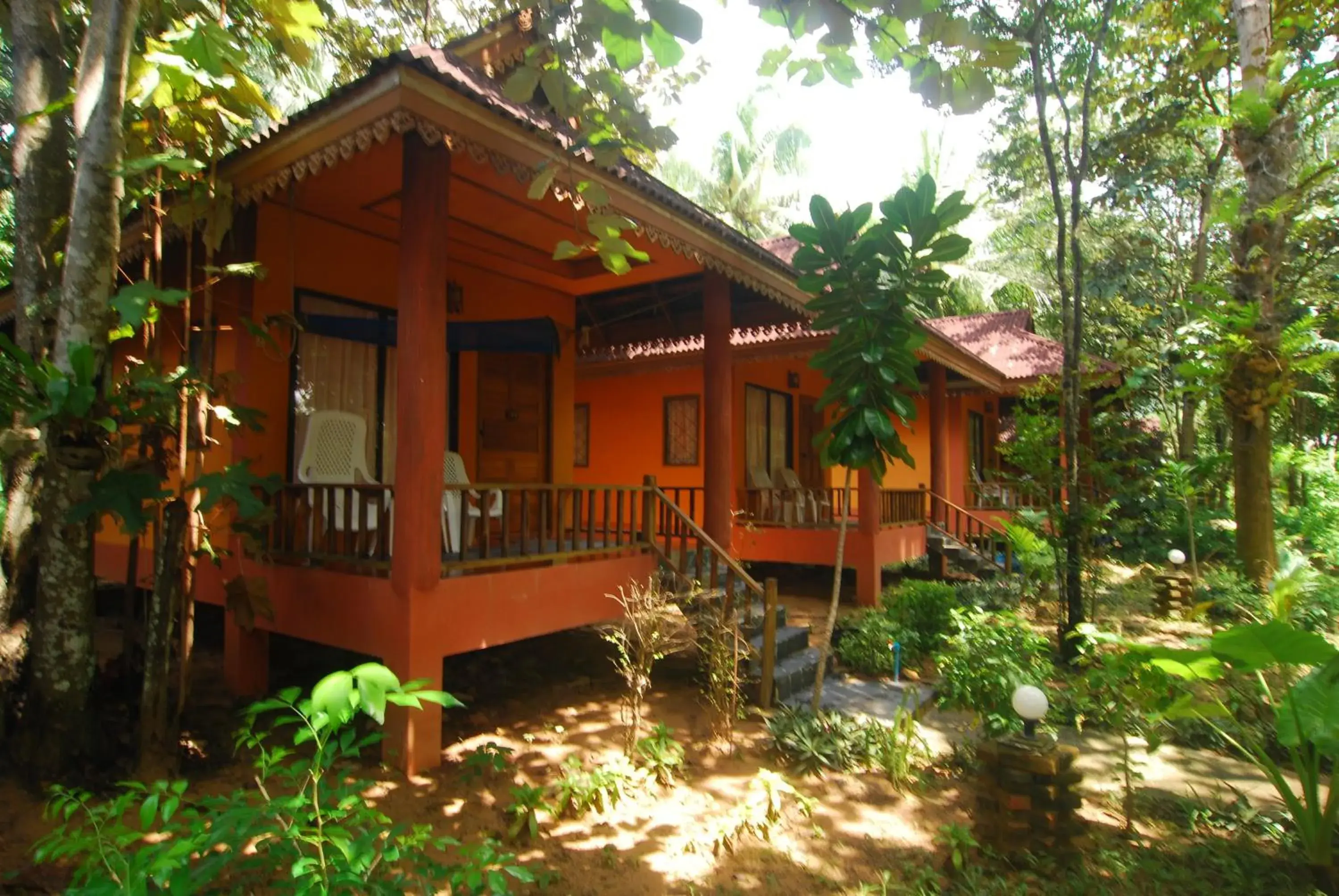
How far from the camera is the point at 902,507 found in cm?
1138

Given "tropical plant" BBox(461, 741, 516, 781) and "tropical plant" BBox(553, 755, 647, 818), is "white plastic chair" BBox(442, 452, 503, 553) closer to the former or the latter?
"tropical plant" BBox(461, 741, 516, 781)

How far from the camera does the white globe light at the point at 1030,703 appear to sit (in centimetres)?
363

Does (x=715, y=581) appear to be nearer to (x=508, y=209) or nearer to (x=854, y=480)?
(x=508, y=209)

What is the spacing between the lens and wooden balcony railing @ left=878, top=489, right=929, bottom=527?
10703mm

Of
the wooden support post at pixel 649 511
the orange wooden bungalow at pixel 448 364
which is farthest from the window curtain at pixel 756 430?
the wooden support post at pixel 649 511

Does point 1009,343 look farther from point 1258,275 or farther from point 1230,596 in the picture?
point 1230,596

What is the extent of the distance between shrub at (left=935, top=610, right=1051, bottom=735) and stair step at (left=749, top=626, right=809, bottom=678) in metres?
1.20

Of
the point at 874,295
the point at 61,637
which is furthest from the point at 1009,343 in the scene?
the point at 61,637

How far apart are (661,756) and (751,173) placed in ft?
86.4

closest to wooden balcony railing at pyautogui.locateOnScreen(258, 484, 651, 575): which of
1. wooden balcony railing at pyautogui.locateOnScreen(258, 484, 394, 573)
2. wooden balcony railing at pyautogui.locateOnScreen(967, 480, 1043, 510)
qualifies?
wooden balcony railing at pyautogui.locateOnScreen(258, 484, 394, 573)

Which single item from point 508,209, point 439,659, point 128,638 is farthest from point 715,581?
point 128,638

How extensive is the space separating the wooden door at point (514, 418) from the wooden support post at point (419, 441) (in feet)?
10.2

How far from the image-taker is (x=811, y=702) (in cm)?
554

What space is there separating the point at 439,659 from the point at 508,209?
3.88 metres
